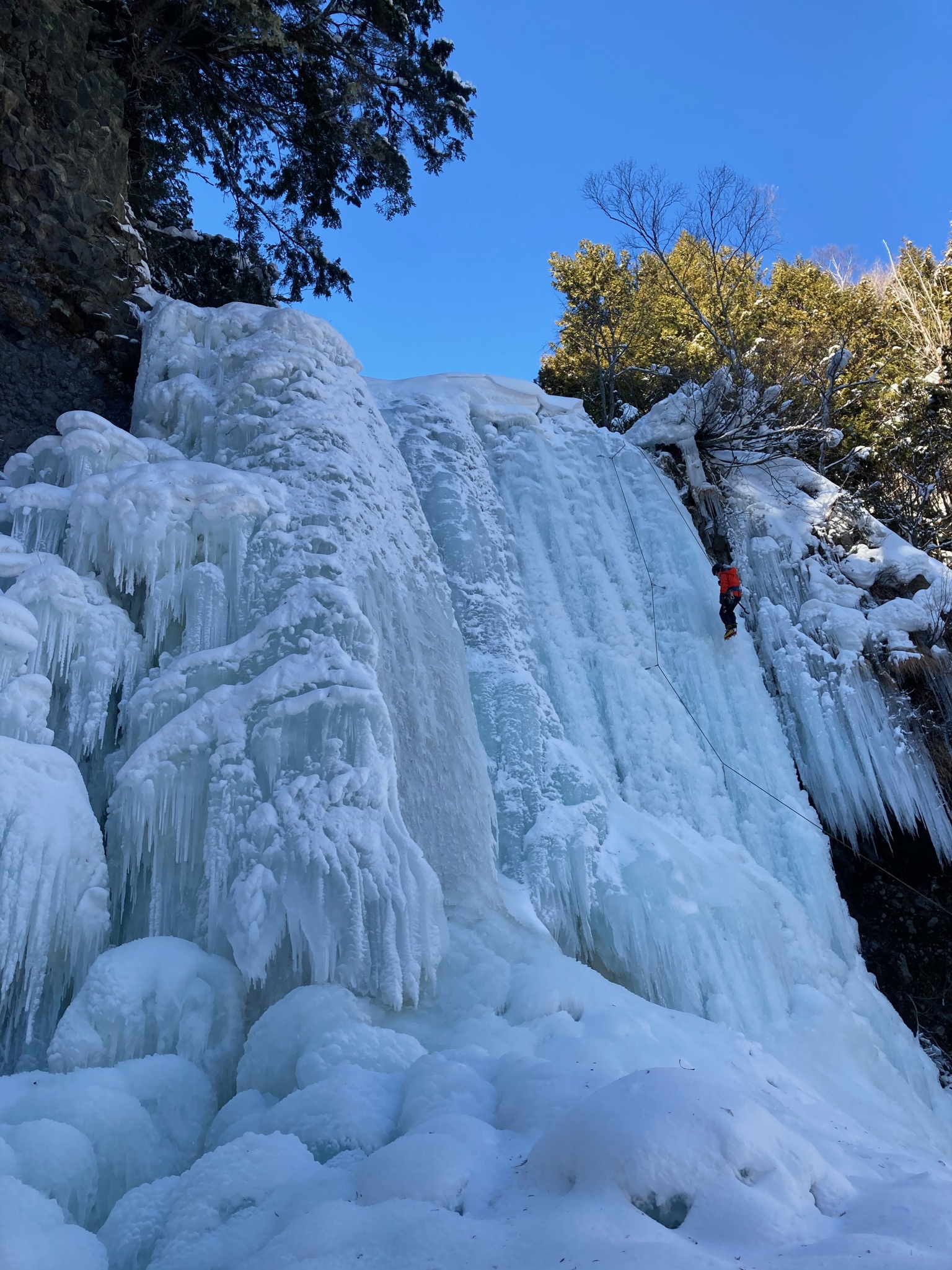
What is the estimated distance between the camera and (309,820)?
3.73 m

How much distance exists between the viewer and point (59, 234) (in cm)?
668

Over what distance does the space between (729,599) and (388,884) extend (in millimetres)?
4975

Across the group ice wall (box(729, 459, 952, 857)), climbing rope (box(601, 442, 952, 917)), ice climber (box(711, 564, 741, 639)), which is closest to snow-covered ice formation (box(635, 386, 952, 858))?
ice wall (box(729, 459, 952, 857))

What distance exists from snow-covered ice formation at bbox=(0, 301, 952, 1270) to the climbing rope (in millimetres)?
54

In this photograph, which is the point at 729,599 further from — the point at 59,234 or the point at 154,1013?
the point at 59,234

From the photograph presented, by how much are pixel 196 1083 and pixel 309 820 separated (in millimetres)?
1107

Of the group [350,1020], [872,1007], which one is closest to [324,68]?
[350,1020]

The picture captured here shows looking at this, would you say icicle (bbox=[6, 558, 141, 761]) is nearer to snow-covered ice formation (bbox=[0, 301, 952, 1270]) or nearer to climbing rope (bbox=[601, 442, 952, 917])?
snow-covered ice formation (bbox=[0, 301, 952, 1270])

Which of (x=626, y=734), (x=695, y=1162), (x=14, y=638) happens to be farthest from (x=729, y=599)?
(x=695, y=1162)

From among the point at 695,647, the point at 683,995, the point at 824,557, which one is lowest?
the point at 683,995

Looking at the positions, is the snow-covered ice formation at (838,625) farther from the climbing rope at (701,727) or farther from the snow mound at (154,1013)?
the snow mound at (154,1013)

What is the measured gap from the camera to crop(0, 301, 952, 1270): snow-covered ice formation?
2148 millimetres

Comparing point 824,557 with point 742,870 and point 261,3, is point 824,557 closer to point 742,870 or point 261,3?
point 742,870


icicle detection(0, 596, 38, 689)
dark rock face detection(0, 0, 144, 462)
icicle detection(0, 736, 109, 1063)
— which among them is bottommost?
icicle detection(0, 736, 109, 1063)
